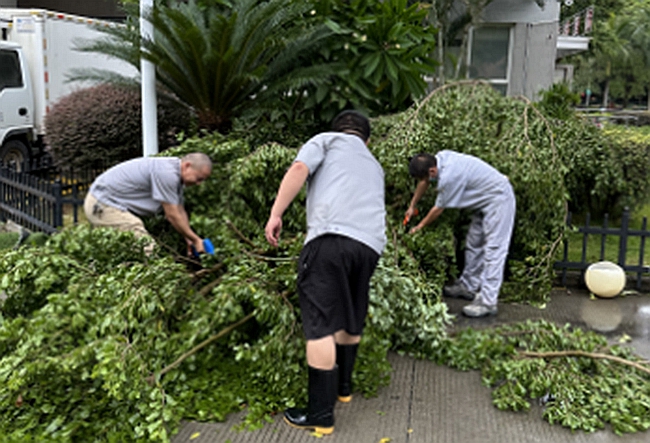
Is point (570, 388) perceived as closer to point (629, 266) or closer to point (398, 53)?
point (629, 266)

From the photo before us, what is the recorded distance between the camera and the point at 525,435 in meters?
3.89

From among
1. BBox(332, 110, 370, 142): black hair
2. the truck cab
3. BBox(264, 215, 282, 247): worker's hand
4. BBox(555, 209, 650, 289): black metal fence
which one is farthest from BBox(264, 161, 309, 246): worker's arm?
the truck cab

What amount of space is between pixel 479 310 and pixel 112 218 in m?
3.12

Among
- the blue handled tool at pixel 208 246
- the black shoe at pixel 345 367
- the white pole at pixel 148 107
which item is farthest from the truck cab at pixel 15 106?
the black shoe at pixel 345 367

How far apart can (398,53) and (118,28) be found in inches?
135

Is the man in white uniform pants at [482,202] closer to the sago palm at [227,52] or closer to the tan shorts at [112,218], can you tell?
the tan shorts at [112,218]

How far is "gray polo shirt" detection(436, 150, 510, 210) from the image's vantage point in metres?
5.85

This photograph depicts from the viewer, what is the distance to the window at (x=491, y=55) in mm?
13602

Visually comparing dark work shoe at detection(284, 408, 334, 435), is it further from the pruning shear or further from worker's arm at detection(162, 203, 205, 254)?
the pruning shear

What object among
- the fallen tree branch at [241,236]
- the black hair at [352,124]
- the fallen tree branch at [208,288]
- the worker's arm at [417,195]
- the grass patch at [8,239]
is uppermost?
the black hair at [352,124]

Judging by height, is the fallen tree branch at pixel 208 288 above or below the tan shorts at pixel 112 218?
below

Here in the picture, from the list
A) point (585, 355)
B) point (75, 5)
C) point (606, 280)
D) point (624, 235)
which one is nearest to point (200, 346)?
point (585, 355)

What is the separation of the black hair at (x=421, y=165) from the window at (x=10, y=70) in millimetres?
8128

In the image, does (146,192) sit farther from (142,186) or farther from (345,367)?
(345,367)
